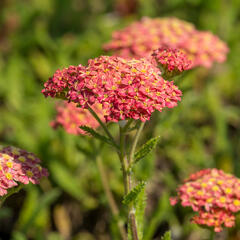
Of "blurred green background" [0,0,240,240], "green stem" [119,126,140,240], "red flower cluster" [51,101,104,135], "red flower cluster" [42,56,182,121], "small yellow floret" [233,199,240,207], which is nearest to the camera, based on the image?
"red flower cluster" [42,56,182,121]

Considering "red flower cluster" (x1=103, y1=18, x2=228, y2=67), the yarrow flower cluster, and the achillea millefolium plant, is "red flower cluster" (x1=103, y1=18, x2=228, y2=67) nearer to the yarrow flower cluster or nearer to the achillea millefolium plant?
the achillea millefolium plant

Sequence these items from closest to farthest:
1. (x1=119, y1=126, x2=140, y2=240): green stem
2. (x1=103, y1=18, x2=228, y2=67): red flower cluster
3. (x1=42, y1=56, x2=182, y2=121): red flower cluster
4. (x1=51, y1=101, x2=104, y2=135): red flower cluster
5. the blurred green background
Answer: (x1=42, y1=56, x2=182, y2=121): red flower cluster < (x1=119, y1=126, x2=140, y2=240): green stem < (x1=51, y1=101, x2=104, y2=135): red flower cluster < (x1=103, y1=18, x2=228, y2=67): red flower cluster < the blurred green background

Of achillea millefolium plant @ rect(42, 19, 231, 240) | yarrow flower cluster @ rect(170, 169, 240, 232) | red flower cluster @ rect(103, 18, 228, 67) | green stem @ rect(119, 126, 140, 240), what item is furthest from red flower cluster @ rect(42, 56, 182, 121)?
red flower cluster @ rect(103, 18, 228, 67)

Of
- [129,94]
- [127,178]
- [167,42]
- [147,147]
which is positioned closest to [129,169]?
[127,178]

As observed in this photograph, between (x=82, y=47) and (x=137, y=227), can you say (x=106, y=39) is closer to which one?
(x=82, y=47)

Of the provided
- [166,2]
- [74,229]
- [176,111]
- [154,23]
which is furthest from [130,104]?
[166,2]

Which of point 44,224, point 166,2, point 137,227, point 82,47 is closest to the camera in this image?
point 137,227

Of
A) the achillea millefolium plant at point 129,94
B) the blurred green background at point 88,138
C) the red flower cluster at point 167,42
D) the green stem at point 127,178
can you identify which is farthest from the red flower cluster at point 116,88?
the red flower cluster at point 167,42
